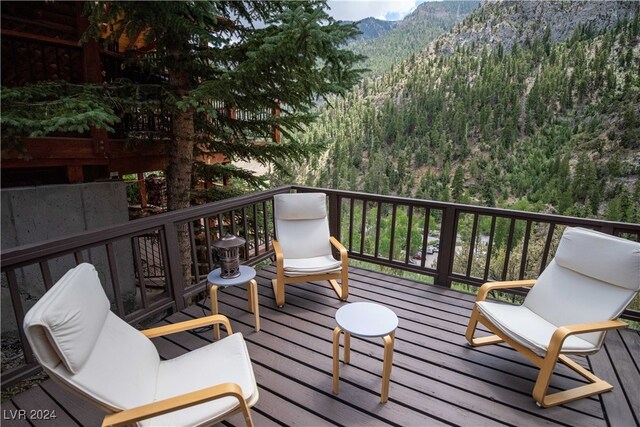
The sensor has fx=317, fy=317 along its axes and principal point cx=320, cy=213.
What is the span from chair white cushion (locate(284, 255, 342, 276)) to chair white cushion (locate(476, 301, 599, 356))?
1398mm

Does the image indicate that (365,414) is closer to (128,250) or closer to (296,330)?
(296,330)

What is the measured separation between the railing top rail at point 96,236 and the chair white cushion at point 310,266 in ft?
3.13

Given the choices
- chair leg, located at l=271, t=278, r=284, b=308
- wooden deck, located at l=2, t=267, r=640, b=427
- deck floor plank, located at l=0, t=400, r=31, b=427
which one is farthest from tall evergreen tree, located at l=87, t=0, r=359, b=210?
deck floor plank, located at l=0, t=400, r=31, b=427

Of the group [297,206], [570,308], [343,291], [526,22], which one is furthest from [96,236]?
[526,22]

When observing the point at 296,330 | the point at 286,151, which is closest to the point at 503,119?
the point at 286,151

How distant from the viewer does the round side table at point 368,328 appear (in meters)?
2.02

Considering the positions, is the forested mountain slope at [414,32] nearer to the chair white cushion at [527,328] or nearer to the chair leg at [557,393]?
the chair white cushion at [527,328]

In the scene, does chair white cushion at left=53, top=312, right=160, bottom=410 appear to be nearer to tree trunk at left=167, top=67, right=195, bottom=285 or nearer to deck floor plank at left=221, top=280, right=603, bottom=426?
deck floor plank at left=221, top=280, right=603, bottom=426

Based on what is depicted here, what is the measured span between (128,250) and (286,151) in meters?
3.07

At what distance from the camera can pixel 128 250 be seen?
5156 millimetres

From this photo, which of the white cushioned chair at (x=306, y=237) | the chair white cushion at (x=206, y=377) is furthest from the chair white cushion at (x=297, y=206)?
the chair white cushion at (x=206, y=377)

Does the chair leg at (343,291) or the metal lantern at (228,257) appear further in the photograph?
the chair leg at (343,291)

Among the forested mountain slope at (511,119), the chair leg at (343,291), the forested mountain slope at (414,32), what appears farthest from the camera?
the forested mountain slope at (414,32)

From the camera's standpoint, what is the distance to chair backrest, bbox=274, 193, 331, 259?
365cm
